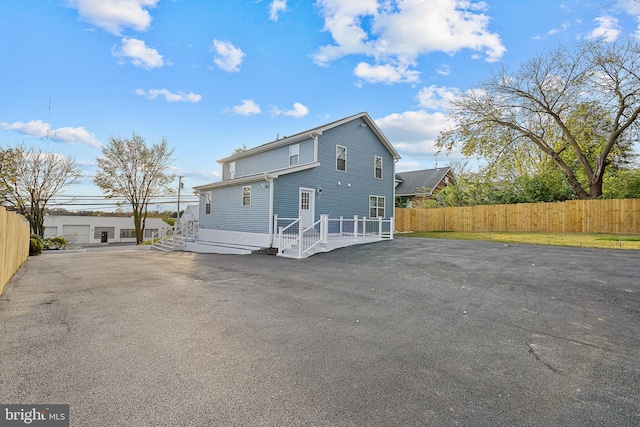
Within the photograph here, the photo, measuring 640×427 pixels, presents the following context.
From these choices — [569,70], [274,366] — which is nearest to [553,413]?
[274,366]

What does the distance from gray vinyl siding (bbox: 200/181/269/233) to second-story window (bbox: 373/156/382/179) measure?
25.1ft

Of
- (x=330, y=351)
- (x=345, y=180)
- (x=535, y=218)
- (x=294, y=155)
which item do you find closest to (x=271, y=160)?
(x=294, y=155)

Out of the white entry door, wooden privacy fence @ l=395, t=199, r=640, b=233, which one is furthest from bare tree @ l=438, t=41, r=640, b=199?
the white entry door

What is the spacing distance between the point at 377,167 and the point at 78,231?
42.1 metres

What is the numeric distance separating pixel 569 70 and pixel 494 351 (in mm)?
21318

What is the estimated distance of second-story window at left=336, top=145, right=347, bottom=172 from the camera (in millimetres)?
16500

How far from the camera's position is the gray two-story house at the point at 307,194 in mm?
13609

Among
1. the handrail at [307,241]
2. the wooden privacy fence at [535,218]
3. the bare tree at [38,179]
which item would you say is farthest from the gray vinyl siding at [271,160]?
the bare tree at [38,179]

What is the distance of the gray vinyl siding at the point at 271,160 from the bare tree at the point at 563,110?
1016cm

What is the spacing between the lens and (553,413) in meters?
2.37

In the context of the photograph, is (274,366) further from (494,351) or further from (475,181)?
A: (475,181)

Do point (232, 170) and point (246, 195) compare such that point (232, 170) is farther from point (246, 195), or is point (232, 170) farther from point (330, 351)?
point (330, 351)

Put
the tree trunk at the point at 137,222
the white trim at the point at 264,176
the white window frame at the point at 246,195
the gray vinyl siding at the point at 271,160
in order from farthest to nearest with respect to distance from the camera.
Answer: the tree trunk at the point at 137,222 < the gray vinyl siding at the point at 271,160 < the white window frame at the point at 246,195 < the white trim at the point at 264,176

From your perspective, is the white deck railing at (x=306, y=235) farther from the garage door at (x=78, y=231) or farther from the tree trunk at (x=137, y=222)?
the garage door at (x=78, y=231)
